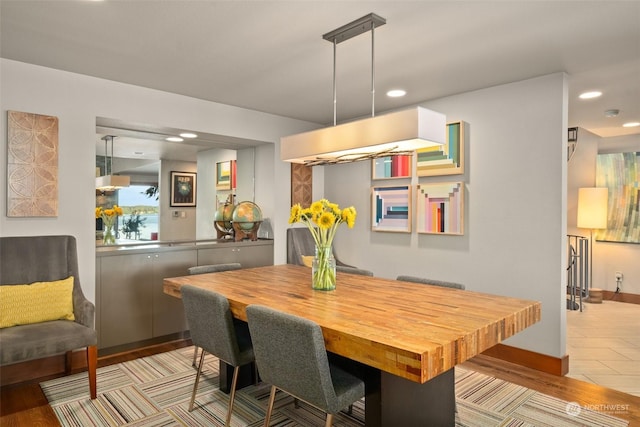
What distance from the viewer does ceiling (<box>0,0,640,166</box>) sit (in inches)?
86.3

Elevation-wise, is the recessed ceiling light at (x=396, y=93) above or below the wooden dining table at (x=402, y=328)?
above

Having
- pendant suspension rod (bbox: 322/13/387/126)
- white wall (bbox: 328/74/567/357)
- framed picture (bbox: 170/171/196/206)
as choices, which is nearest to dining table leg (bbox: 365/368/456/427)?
pendant suspension rod (bbox: 322/13/387/126)

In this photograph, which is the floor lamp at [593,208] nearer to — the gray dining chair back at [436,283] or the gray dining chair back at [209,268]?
the gray dining chair back at [436,283]

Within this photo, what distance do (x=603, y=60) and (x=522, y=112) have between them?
64 cm

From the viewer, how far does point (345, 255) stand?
497cm

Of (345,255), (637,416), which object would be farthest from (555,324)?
(345,255)

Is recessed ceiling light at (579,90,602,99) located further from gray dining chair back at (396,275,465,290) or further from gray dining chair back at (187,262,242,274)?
gray dining chair back at (187,262,242,274)

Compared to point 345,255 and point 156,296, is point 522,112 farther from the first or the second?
point 156,296

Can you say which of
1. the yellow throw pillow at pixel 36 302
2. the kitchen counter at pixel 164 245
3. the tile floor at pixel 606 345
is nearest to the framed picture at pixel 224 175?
the kitchen counter at pixel 164 245

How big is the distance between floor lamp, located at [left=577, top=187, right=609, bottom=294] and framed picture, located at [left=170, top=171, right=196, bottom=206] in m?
5.06

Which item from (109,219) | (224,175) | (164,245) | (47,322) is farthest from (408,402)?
(224,175)

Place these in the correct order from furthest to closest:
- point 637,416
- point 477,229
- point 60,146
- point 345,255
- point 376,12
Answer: point 345,255 → point 477,229 → point 60,146 → point 637,416 → point 376,12

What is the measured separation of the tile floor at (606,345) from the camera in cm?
314

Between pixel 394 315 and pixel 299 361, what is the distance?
0.50 m
